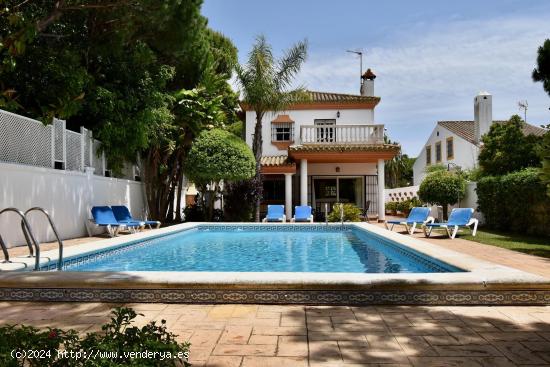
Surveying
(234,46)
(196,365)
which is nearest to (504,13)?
(196,365)

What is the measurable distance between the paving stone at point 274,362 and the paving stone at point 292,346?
82mm

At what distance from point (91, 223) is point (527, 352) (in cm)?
1198

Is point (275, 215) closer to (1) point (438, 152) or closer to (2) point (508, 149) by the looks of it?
(2) point (508, 149)

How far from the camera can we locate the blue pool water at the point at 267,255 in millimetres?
7719

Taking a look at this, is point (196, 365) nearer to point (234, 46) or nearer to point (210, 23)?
point (210, 23)

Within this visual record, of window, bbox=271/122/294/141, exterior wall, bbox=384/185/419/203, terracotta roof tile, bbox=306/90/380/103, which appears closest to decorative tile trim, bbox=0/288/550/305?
terracotta roof tile, bbox=306/90/380/103

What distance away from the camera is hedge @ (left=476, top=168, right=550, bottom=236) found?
1173cm

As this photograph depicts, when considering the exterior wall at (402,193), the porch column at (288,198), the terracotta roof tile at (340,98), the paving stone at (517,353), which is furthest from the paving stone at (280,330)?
the exterior wall at (402,193)

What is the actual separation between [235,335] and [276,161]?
18144 mm

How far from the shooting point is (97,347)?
2.21 m

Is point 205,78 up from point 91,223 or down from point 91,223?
up

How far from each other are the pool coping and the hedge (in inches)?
316

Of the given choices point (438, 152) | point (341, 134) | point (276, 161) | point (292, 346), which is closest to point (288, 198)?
point (276, 161)

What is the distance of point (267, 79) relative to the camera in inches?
698
